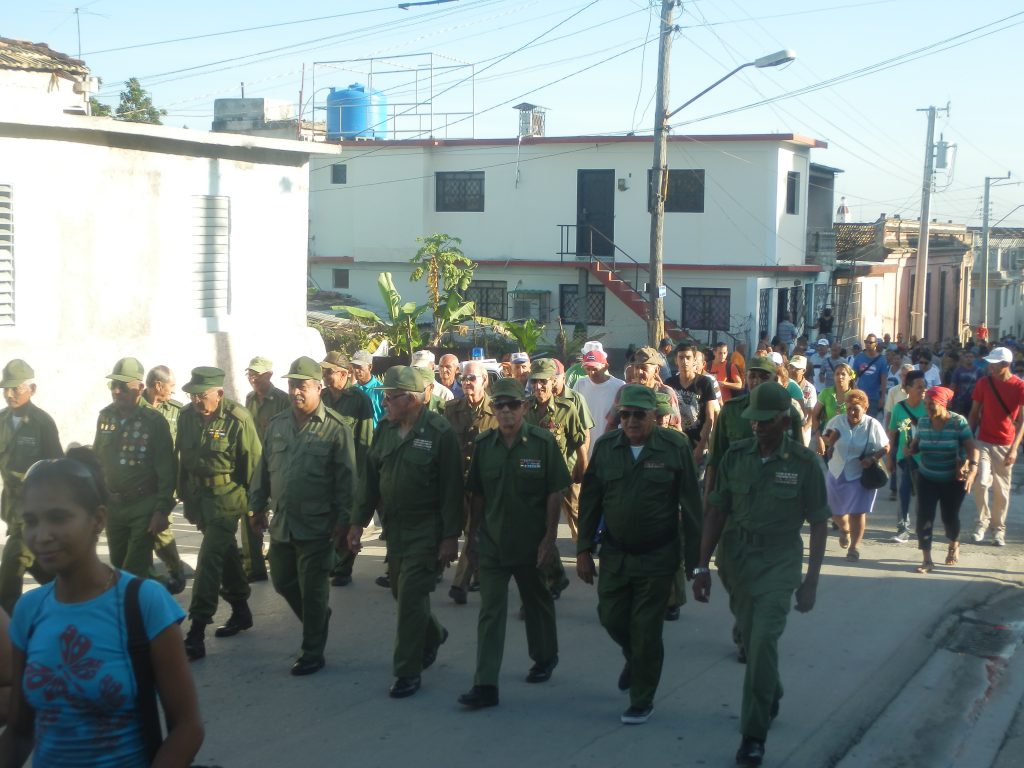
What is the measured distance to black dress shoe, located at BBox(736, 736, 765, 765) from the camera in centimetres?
577

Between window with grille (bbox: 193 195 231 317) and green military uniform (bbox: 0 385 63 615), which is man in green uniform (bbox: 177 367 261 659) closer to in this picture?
green military uniform (bbox: 0 385 63 615)

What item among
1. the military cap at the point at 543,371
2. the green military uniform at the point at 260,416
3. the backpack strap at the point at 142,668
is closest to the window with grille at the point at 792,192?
the military cap at the point at 543,371

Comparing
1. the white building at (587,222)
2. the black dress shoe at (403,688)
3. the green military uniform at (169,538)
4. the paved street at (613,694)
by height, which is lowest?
the paved street at (613,694)

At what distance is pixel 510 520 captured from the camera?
22.2 ft

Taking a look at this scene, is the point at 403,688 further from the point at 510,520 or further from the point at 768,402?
the point at 768,402

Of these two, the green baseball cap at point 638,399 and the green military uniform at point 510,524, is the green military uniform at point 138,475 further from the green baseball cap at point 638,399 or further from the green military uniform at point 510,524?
the green baseball cap at point 638,399

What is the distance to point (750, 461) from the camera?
6223mm

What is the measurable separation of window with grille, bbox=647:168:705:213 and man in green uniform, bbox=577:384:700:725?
25.5 m

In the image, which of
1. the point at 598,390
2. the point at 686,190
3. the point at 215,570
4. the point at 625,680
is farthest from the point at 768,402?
the point at 686,190

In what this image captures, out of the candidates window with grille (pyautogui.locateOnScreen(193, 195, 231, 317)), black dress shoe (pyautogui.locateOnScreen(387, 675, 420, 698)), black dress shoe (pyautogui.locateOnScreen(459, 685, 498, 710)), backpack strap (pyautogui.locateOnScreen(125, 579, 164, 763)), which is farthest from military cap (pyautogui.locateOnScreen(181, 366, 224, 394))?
window with grille (pyautogui.locateOnScreen(193, 195, 231, 317))

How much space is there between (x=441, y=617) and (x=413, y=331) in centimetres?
1249

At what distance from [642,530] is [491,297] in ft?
90.1

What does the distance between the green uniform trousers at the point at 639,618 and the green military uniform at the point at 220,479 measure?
2.66m

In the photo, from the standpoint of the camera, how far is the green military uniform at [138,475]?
783 cm
